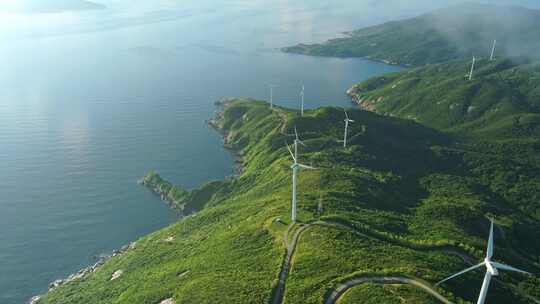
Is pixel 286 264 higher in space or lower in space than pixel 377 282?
lower

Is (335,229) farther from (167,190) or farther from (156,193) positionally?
(156,193)

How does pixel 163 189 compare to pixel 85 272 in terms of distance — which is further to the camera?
pixel 163 189

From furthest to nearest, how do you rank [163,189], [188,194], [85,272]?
[163,189], [188,194], [85,272]

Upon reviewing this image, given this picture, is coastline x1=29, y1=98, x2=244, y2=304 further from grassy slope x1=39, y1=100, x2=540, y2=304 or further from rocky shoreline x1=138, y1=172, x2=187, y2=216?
grassy slope x1=39, y1=100, x2=540, y2=304

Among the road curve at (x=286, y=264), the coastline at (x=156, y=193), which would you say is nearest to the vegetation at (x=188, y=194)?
the coastline at (x=156, y=193)

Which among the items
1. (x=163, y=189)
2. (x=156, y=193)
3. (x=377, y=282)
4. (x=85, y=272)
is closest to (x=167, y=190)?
(x=163, y=189)

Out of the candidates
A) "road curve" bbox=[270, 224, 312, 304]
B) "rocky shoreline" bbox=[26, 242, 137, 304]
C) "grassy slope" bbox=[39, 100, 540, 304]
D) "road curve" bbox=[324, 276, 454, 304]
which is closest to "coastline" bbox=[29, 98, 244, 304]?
"rocky shoreline" bbox=[26, 242, 137, 304]
